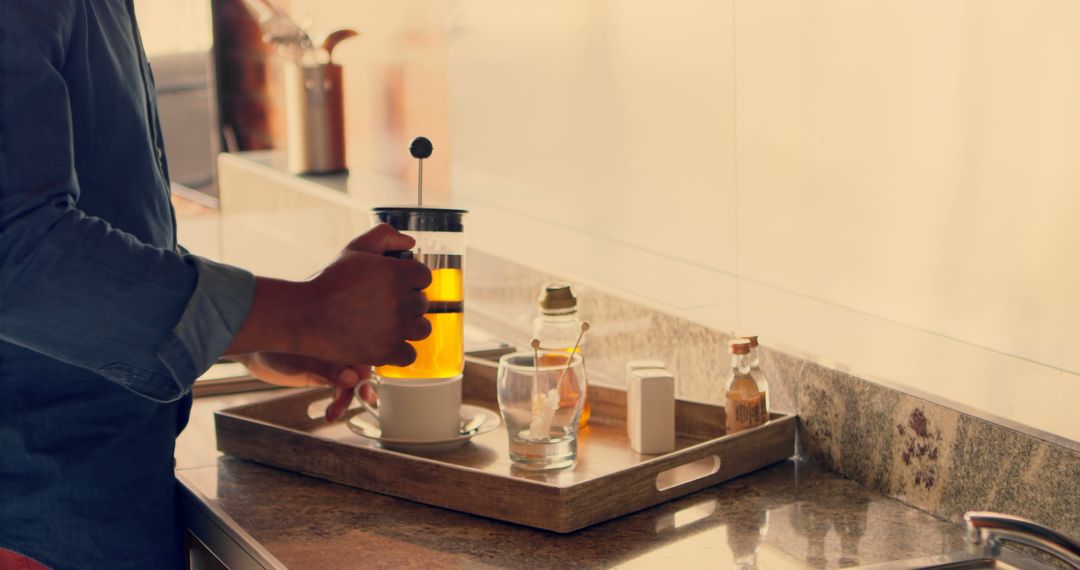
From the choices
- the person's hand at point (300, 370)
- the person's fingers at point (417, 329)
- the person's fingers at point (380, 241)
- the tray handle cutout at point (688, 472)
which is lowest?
the tray handle cutout at point (688, 472)

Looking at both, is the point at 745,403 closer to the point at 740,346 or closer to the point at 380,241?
the point at 740,346

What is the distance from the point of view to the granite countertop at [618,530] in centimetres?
103

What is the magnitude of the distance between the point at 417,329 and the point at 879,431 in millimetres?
467

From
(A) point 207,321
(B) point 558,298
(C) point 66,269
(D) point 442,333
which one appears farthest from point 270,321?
(B) point 558,298

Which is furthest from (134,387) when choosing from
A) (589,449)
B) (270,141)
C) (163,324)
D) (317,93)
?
(270,141)

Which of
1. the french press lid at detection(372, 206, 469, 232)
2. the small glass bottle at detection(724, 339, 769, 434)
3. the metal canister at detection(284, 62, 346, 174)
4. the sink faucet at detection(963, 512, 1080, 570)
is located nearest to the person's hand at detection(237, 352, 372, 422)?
the french press lid at detection(372, 206, 469, 232)

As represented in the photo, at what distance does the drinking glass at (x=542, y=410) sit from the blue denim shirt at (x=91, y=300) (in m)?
0.33

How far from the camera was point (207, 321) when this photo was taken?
0.98 metres

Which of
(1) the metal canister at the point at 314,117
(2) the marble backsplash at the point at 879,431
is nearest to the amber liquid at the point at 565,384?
(2) the marble backsplash at the point at 879,431

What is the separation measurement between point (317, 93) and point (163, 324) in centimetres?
190

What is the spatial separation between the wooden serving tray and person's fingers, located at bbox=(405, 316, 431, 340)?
0.14 m

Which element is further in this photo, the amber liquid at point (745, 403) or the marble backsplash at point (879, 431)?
the amber liquid at point (745, 403)

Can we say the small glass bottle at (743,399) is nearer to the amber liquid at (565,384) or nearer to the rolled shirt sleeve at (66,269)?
the amber liquid at (565,384)

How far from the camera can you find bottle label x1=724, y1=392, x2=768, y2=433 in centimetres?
126
